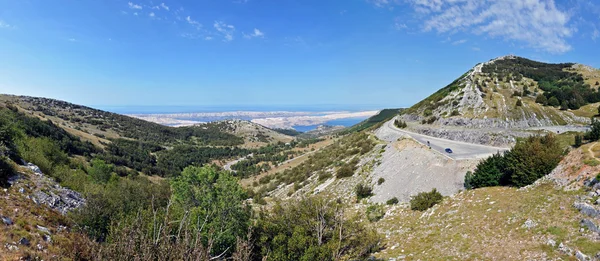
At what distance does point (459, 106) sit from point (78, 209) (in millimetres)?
48309

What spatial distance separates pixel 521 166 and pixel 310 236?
14014mm

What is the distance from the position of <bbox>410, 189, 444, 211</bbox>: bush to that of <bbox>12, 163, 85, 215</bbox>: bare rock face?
73.9 feet

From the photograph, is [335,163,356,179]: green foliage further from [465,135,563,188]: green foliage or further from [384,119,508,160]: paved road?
[465,135,563,188]: green foliage

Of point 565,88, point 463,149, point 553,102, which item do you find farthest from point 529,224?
point 565,88

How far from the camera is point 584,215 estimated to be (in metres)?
12.1

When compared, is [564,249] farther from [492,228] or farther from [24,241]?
[24,241]

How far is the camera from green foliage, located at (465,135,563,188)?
1709 centimetres

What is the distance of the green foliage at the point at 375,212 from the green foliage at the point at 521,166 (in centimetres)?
647

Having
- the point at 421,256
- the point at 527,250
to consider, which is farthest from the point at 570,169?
the point at 421,256

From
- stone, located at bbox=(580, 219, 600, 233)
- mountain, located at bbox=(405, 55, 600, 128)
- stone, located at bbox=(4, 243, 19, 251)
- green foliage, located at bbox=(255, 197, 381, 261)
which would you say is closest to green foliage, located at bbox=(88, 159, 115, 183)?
stone, located at bbox=(4, 243, 19, 251)

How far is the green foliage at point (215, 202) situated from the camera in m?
15.4

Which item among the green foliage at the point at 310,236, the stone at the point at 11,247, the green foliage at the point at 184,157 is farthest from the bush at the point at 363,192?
the green foliage at the point at 184,157

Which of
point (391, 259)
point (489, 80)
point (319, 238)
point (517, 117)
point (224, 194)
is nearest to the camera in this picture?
point (319, 238)

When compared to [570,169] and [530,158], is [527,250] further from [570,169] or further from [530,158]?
[530,158]
